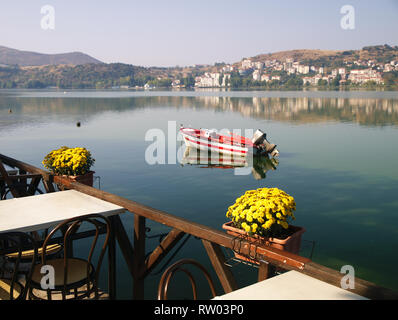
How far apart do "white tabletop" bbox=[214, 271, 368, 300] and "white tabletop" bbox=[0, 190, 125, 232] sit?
70.1 inches

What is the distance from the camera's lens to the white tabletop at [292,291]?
2.27 m

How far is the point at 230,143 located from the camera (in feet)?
93.9

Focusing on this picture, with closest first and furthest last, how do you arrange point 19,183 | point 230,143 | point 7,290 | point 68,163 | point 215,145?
1. point 7,290
2. point 68,163
3. point 19,183
4. point 230,143
5. point 215,145

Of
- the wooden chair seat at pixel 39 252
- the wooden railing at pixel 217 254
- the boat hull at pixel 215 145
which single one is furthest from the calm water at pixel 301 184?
the boat hull at pixel 215 145

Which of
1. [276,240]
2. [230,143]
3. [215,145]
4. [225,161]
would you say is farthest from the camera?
[215,145]

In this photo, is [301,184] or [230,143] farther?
[230,143]

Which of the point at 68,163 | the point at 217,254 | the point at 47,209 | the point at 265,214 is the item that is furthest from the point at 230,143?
the point at 217,254

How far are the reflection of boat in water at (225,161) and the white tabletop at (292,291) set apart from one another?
70.0 ft

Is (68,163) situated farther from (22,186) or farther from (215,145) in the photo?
(215,145)

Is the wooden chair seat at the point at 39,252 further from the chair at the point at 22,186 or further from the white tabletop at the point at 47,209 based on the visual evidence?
the white tabletop at the point at 47,209

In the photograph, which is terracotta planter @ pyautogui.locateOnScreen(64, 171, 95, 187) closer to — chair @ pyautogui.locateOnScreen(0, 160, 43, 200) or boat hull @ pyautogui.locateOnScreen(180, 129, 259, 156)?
chair @ pyautogui.locateOnScreen(0, 160, 43, 200)

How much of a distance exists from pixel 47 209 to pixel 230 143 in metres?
25.1

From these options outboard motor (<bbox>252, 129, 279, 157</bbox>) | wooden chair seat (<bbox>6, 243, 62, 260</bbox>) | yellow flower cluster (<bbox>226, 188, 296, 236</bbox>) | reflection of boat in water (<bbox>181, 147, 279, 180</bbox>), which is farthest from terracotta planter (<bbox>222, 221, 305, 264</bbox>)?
outboard motor (<bbox>252, 129, 279, 157</bbox>)

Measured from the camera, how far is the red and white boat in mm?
28047
